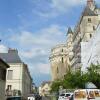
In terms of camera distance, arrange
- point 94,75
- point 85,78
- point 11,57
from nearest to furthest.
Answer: point 94,75 < point 85,78 < point 11,57

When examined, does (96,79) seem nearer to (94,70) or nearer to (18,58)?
(94,70)

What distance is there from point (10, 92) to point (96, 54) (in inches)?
908

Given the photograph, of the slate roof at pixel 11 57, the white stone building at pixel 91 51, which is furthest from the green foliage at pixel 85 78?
the slate roof at pixel 11 57

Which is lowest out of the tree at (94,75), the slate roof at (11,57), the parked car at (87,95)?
the parked car at (87,95)

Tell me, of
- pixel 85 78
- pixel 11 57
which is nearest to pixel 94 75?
pixel 85 78

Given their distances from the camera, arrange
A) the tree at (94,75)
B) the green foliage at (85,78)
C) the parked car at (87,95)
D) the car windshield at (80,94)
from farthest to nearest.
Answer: the green foliage at (85,78) < the tree at (94,75) < the car windshield at (80,94) < the parked car at (87,95)

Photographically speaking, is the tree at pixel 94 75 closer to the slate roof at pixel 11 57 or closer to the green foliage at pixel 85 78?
the green foliage at pixel 85 78

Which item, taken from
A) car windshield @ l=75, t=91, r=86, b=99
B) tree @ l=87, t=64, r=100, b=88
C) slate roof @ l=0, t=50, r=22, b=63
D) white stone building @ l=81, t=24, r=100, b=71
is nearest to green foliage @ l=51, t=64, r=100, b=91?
tree @ l=87, t=64, r=100, b=88

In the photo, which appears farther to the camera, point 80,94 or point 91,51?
point 91,51

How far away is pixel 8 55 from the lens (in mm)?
117062

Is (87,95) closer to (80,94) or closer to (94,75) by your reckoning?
(80,94)

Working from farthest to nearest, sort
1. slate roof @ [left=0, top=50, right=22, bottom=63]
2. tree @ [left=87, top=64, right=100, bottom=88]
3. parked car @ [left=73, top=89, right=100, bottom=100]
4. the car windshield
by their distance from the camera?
slate roof @ [left=0, top=50, right=22, bottom=63], tree @ [left=87, top=64, right=100, bottom=88], the car windshield, parked car @ [left=73, top=89, right=100, bottom=100]

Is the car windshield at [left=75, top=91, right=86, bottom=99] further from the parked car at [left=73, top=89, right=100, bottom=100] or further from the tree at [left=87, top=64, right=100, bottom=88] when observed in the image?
the tree at [left=87, top=64, right=100, bottom=88]

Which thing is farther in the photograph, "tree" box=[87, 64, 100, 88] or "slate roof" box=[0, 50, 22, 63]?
"slate roof" box=[0, 50, 22, 63]
